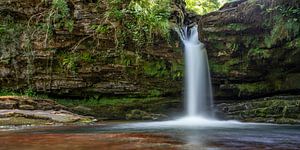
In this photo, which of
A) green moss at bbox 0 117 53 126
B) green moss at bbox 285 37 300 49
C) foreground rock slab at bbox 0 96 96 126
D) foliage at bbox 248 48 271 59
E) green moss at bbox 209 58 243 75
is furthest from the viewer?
green moss at bbox 209 58 243 75

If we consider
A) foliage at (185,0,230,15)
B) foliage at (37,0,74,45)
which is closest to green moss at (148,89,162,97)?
foliage at (37,0,74,45)

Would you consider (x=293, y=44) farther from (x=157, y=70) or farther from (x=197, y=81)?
(x=157, y=70)

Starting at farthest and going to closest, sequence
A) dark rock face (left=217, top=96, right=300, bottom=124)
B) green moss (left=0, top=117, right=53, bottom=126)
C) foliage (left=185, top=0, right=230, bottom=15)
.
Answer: foliage (left=185, top=0, right=230, bottom=15)
dark rock face (left=217, top=96, right=300, bottom=124)
green moss (left=0, top=117, right=53, bottom=126)

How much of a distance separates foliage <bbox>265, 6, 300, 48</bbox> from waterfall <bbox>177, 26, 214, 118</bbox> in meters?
2.24

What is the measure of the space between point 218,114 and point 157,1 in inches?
184

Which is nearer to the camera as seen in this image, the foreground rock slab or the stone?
the foreground rock slab

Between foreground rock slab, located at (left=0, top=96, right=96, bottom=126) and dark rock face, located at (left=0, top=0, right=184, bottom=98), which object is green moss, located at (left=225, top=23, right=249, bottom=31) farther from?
foreground rock slab, located at (left=0, top=96, right=96, bottom=126)

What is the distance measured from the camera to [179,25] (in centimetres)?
1284

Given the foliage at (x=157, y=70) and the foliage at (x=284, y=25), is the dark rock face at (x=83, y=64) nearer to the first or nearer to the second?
the foliage at (x=157, y=70)

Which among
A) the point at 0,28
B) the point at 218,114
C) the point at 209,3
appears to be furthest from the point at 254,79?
the point at 209,3

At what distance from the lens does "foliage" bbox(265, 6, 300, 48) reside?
1029 centimetres

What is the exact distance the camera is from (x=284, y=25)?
1040 cm

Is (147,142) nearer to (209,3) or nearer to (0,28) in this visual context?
(0,28)

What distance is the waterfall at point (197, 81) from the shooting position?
11.9m
